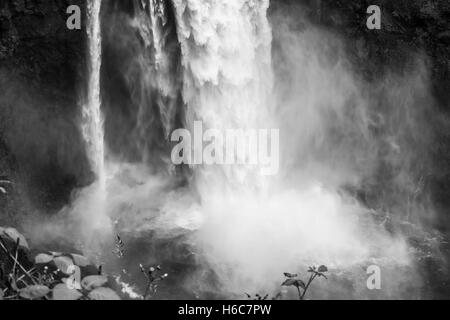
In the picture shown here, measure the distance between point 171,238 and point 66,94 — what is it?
12.6 ft

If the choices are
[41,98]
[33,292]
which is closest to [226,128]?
[41,98]

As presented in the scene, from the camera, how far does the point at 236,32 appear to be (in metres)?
10.3

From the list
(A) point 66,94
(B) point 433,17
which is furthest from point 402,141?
(A) point 66,94

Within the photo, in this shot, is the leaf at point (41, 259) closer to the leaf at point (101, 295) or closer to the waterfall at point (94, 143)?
the leaf at point (101, 295)

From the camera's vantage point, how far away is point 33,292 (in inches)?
119

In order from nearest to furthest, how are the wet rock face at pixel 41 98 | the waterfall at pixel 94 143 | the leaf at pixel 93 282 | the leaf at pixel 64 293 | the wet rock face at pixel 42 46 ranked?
the leaf at pixel 64 293
the leaf at pixel 93 282
the wet rock face at pixel 42 46
the wet rock face at pixel 41 98
the waterfall at pixel 94 143

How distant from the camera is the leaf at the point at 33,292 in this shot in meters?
2.99

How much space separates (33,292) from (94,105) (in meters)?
8.06

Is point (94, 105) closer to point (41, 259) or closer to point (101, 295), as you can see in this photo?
point (41, 259)

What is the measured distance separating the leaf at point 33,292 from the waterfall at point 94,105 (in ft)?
26.0

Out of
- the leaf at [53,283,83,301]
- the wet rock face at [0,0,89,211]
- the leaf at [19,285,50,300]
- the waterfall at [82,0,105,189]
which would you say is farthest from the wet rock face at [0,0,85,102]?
the leaf at [53,283,83,301]

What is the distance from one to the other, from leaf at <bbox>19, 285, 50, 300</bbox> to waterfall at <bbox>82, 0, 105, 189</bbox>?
26.0 feet

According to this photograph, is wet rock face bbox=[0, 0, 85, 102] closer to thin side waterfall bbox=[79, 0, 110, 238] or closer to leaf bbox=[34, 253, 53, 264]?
thin side waterfall bbox=[79, 0, 110, 238]

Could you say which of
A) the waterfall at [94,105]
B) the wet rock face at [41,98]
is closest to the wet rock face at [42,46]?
the wet rock face at [41,98]
